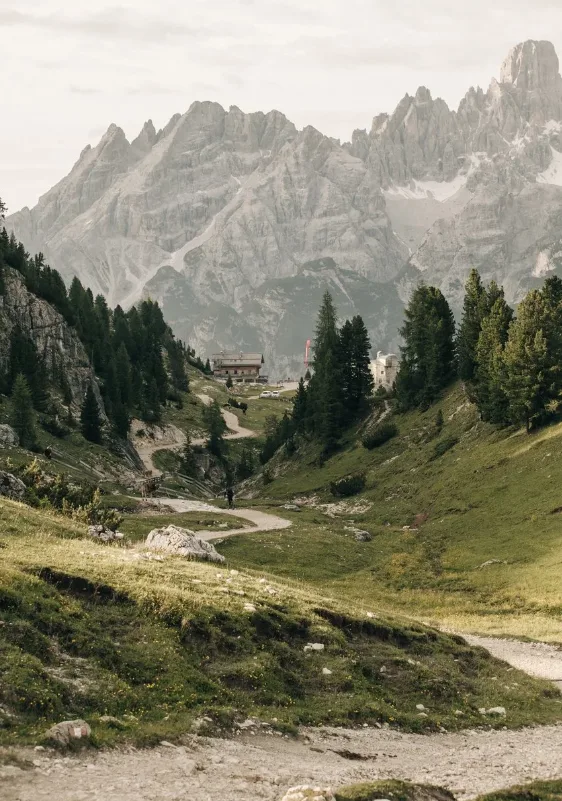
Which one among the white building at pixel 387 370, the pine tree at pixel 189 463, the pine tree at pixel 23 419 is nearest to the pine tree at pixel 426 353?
the white building at pixel 387 370

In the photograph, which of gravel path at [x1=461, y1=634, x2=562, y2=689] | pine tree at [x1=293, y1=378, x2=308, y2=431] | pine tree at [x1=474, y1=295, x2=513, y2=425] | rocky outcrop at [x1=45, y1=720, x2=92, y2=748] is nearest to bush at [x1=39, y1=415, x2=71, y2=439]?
pine tree at [x1=293, y1=378, x2=308, y2=431]

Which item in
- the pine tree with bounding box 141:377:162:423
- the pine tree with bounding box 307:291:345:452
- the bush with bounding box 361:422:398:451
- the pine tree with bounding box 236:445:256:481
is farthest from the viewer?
the pine tree with bounding box 141:377:162:423

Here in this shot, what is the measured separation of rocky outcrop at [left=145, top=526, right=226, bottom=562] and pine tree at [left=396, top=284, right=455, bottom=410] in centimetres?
7979

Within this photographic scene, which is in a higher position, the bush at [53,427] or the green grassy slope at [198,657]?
the bush at [53,427]

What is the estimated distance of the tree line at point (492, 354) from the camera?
285 ft

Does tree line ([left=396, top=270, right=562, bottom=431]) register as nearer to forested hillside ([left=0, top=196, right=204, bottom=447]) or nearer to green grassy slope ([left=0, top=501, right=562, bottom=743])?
forested hillside ([left=0, top=196, right=204, bottom=447])

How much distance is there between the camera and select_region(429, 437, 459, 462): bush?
98.3 meters

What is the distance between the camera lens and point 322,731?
24.5 meters

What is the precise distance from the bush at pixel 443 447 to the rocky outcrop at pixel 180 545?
189ft

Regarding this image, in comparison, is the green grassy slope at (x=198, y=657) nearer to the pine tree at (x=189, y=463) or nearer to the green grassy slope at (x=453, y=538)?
the green grassy slope at (x=453, y=538)

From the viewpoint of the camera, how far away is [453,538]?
6950 cm

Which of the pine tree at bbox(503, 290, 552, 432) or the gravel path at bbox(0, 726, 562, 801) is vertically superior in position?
the pine tree at bbox(503, 290, 552, 432)

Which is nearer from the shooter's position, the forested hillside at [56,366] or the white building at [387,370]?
the forested hillside at [56,366]

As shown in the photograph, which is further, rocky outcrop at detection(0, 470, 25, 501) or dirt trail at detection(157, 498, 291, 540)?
dirt trail at detection(157, 498, 291, 540)
